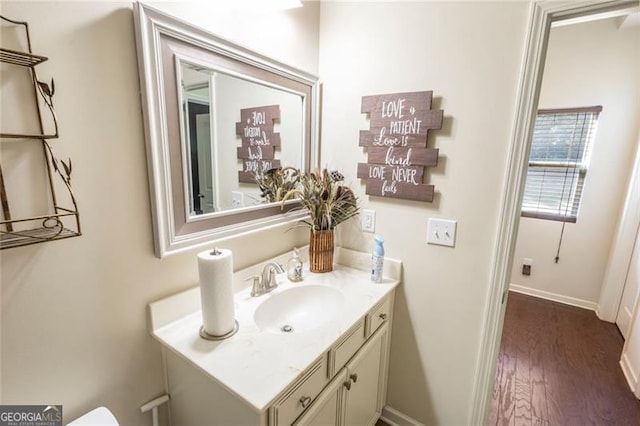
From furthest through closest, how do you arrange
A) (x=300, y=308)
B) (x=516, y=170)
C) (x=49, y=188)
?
(x=300, y=308), (x=516, y=170), (x=49, y=188)

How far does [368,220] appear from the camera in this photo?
1564 mm

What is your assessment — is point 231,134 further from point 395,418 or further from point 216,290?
point 395,418

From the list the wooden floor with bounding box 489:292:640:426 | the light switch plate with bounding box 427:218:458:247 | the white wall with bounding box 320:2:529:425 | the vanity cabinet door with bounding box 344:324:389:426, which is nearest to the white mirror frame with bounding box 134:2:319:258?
the white wall with bounding box 320:2:529:425

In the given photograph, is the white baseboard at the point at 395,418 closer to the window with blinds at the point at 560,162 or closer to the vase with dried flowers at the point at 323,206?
the vase with dried flowers at the point at 323,206

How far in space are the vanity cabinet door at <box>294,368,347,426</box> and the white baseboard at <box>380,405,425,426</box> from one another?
24.7 inches

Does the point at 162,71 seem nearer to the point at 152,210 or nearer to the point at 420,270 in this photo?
the point at 152,210

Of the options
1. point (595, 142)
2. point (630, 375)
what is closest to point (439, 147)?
point (630, 375)

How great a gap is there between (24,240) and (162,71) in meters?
Answer: 0.60

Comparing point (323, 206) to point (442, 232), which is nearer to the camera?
point (442, 232)

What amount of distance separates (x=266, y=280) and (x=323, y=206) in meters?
0.46

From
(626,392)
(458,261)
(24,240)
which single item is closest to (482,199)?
(458,261)

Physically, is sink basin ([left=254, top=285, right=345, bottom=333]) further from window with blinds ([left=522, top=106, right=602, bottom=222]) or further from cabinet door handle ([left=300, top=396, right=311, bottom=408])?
window with blinds ([left=522, top=106, right=602, bottom=222])

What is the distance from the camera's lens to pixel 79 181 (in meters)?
0.82

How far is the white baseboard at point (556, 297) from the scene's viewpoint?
295cm
